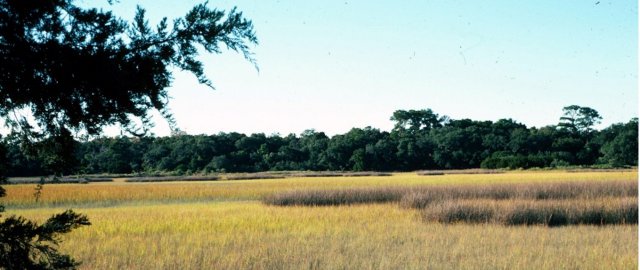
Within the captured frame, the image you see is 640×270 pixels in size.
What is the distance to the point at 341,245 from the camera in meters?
11.3

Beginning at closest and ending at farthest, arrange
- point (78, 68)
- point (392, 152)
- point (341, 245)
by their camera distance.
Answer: point (78, 68) < point (341, 245) < point (392, 152)

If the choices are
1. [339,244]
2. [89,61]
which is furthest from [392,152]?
[89,61]

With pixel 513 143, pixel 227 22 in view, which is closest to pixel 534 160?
pixel 513 143

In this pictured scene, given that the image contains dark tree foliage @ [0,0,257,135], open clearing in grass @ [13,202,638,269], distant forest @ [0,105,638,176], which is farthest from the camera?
distant forest @ [0,105,638,176]

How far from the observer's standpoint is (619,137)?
2977 inches

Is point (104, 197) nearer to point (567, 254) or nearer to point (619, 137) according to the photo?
point (567, 254)

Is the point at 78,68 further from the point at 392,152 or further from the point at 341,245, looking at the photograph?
the point at 392,152

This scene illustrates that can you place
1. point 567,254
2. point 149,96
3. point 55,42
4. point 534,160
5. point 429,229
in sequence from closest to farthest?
point 55,42, point 149,96, point 567,254, point 429,229, point 534,160

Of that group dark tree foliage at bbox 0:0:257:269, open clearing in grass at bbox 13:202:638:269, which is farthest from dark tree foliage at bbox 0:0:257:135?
open clearing in grass at bbox 13:202:638:269

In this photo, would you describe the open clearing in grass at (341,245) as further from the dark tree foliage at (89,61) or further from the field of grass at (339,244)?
the dark tree foliage at (89,61)

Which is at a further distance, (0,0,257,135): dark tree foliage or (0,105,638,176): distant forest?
(0,105,638,176): distant forest

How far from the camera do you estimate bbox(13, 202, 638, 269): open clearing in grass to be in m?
9.17

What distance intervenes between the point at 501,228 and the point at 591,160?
233ft

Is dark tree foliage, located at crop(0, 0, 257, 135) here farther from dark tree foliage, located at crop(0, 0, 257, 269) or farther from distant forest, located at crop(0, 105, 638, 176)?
distant forest, located at crop(0, 105, 638, 176)
